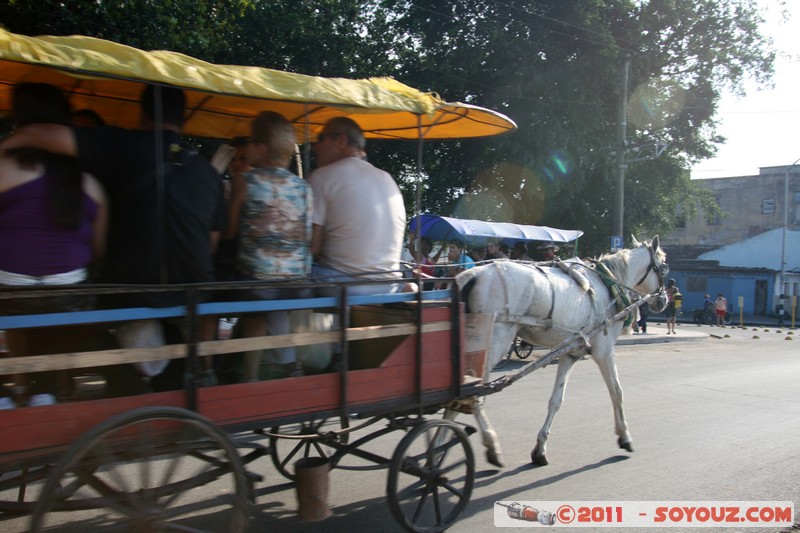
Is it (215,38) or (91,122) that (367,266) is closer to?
(91,122)

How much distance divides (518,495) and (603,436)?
6.33ft

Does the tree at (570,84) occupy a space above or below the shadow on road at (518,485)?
above

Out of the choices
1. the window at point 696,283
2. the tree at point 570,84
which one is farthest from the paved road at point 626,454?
the window at point 696,283

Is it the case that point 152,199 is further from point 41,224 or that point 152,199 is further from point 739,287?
point 739,287

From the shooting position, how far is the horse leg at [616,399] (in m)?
5.46

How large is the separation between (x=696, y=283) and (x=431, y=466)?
115ft

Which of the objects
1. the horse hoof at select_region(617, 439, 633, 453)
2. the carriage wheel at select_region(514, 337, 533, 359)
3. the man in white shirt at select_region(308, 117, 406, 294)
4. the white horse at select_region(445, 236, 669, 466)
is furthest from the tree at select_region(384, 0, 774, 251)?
the man in white shirt at select_region(308, 117, 406, 294)

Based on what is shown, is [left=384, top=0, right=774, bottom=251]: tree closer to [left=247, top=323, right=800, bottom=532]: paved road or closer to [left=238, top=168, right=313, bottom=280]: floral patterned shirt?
[left=247, top=323, right=800, bottom=532]: paved road

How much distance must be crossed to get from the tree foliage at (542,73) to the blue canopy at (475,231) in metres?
2.70

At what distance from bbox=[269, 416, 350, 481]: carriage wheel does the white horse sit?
1.00 metres

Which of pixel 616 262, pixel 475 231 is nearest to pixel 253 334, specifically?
pixel 616 262

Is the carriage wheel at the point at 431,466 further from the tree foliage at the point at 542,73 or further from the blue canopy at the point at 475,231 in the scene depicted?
the tree foliage at the point at 542,73

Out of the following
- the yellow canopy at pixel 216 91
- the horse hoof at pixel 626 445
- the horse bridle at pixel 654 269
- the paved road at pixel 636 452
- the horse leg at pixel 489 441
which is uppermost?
the yellow canopy at pixel 216 91

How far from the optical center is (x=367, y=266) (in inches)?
144
